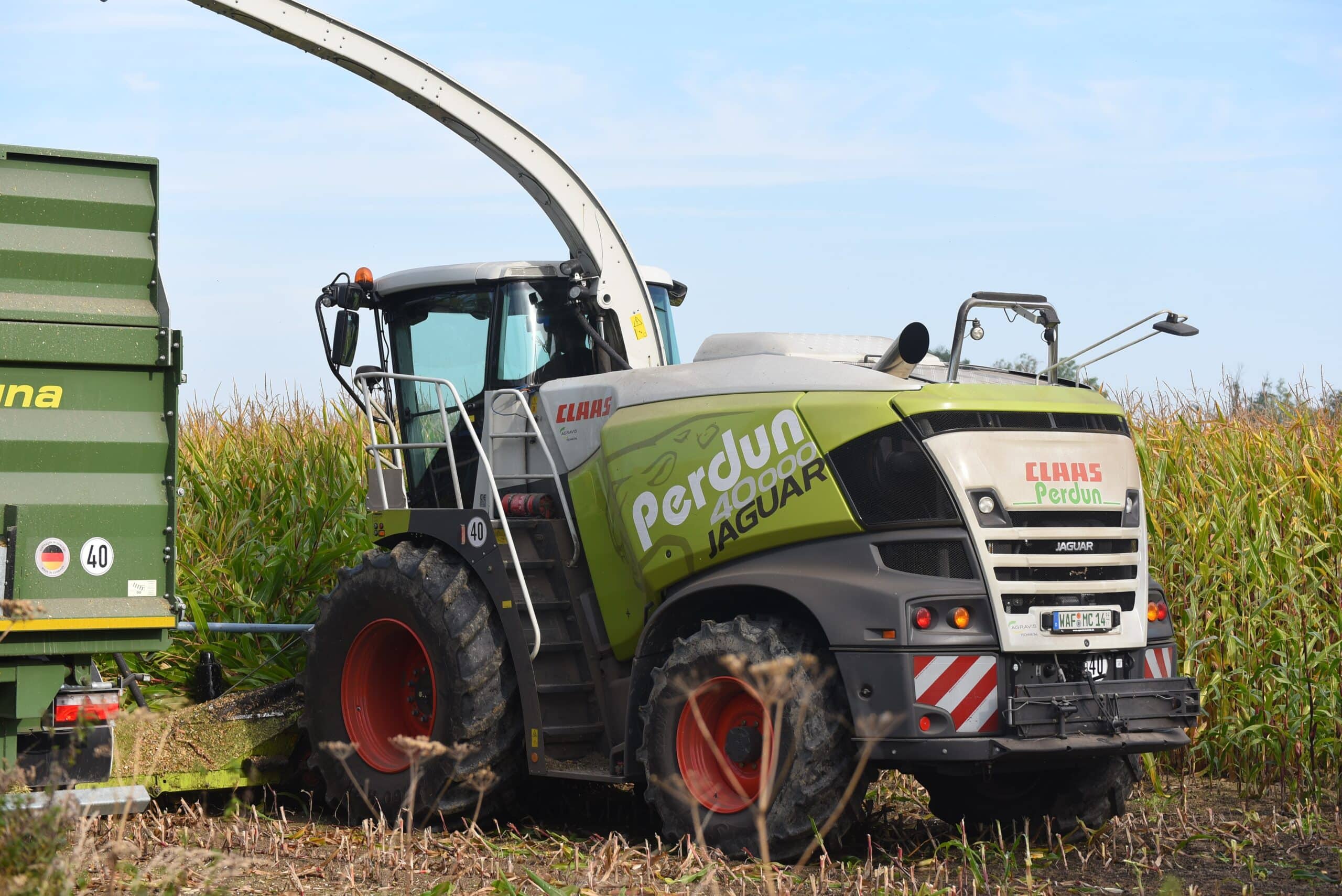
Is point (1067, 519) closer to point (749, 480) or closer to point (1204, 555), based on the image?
point (749, 480)

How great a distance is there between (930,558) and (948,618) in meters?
0.23

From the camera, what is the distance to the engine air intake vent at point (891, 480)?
518 centimetres

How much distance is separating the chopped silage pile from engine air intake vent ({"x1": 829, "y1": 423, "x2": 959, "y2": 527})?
309 cm

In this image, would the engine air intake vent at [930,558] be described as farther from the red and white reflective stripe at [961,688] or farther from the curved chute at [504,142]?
the curved chute at [504,142]

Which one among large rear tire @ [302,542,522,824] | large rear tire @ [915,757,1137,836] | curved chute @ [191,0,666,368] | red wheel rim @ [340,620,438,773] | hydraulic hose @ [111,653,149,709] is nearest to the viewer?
large rear tire @ [915,757,1137,836]

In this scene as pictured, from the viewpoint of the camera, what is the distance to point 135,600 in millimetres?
5750

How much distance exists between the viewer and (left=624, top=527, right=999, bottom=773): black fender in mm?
5035

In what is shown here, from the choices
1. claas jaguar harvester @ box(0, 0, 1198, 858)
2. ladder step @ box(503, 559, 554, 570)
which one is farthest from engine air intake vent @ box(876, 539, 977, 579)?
ladder step @ box(503, 559, 554, 570)

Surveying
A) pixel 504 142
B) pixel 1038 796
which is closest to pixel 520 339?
pixel 504 142

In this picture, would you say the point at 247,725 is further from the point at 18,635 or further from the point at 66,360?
the point at 66,360

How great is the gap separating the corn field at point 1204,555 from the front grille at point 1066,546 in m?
2.18

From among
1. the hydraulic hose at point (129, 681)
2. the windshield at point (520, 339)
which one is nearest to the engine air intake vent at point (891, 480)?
the windshield at point (520, 339)

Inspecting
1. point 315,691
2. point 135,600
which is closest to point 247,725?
point 315,691

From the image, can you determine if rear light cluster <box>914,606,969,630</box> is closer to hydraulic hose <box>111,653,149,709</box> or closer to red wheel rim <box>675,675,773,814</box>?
red wheel rim <box>675,675,773,814</box>
